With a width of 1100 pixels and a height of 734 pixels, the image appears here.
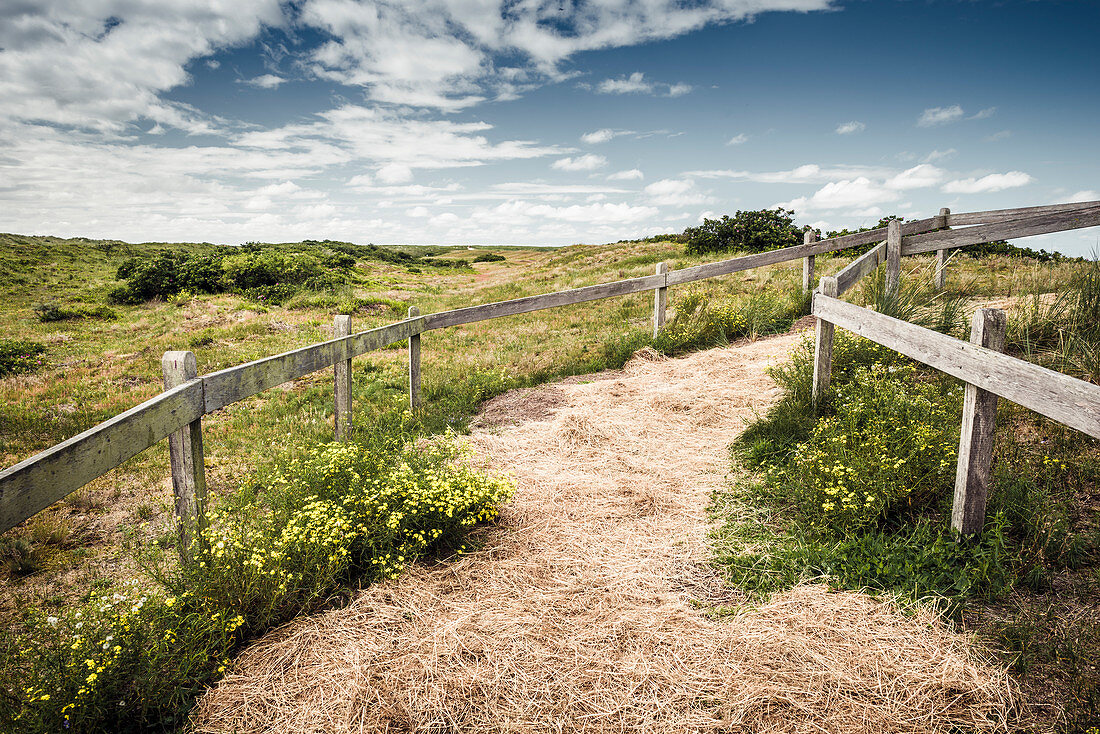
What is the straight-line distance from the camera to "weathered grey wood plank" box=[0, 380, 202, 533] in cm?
252

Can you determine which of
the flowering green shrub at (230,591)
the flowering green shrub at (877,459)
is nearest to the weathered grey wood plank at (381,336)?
the flowering green shrub at (230,591)

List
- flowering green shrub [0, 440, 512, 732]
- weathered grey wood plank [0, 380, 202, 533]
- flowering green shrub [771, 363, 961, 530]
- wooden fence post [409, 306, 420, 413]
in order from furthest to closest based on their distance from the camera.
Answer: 1. wooden fence post [409, 306, 420, 413]
2. flowering green shrub [771, 363, 961, 530]
3. flowering green shrub [0, 440, 512, 732]
4. weathered grey wood plank [0, 380, 202, 533]

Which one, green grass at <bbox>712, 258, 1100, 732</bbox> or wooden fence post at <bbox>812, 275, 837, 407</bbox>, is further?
wooden fence post at <bbox>812, 275, 837, 407</bbox>

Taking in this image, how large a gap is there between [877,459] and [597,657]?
8.83 ft

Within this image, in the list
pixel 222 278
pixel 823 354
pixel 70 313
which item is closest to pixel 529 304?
pixel 823 354

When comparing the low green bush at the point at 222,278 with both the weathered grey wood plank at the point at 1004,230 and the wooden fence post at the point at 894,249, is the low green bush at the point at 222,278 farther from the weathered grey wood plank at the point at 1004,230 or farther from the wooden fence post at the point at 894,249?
the weathered grey wood plank at the point at 1004,230

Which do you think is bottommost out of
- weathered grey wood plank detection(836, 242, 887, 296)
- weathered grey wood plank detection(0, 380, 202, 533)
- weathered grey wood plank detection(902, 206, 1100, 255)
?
weathered grey wood plank detection(0, 380, 202, 533)

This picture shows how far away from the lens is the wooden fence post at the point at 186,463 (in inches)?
149

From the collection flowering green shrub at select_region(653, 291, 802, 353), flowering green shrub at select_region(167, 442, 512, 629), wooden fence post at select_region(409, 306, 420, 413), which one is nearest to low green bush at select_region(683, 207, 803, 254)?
flowering green shrub at select_region(653, 291, 802, 353)

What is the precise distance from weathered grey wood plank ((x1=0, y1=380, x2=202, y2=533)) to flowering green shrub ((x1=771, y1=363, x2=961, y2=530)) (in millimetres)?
4425

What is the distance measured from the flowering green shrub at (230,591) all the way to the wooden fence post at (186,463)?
0.83ft

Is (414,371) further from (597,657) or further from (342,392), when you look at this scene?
(597,657)

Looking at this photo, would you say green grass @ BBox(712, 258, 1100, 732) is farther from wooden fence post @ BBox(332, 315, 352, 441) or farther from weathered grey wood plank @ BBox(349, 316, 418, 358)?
weathered grey wood plank @ BBox(349, 316, 418, 358)

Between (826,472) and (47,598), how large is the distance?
607cm
